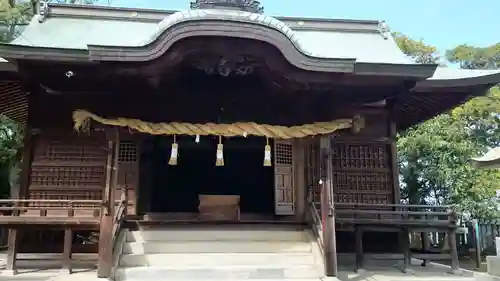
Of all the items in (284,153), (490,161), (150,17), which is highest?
(150,17)

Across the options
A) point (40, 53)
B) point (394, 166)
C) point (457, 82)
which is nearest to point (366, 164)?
point (394, 166)

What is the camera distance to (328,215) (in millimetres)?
7148

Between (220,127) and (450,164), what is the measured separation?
419 inches

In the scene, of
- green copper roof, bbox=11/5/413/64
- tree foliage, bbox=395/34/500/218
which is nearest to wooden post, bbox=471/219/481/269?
tree foliage, bbox=395/34/500/218

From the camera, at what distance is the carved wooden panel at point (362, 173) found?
31.4ft

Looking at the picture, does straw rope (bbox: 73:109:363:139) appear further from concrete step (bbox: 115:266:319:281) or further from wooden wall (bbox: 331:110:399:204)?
concrete step (bbox: 115:266:319:281)

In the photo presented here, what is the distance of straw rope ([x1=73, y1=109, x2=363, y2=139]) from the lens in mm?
7211

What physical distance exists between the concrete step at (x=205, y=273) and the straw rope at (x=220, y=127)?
2269 mm

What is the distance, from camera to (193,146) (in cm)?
1029

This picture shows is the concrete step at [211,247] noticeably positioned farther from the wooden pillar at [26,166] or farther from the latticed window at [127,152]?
the wooden pillar at [26,166]

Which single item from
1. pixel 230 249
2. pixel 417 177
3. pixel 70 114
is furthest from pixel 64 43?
pixel 417 177

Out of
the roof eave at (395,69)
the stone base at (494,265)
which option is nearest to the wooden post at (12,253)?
the roof eave at (395,69)

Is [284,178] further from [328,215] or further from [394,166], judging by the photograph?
[394,166]

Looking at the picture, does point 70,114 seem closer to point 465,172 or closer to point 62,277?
point 62,277
